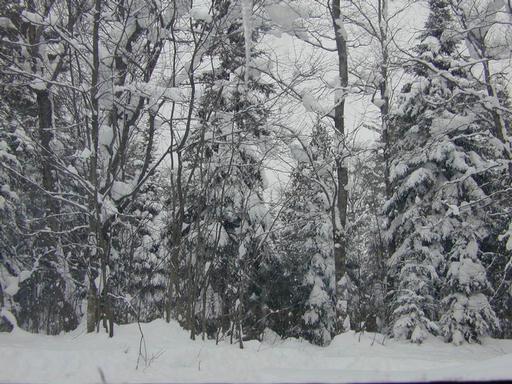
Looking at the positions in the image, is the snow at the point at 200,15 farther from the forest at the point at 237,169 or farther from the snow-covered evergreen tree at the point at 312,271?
the snow-covered evergreen tree at the point at 312,271

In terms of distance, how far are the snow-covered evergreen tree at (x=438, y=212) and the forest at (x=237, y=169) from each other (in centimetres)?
6

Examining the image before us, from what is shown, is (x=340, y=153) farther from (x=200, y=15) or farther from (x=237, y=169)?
(x=200, y=15)

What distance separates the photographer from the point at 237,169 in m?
11.8

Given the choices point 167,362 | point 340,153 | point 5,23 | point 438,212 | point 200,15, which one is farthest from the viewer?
point 438,212

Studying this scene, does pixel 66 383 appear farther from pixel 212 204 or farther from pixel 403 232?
pixel 403 232

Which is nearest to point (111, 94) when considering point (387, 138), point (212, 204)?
point (212, 204)

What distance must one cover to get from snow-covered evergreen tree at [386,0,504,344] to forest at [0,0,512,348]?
63 millimetres

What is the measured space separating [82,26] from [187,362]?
6.52m

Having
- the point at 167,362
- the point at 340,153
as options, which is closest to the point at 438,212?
the point at 340,153

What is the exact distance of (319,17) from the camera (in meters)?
12.9

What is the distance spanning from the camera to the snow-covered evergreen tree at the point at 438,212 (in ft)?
43.3

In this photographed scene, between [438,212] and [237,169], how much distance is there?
7121mm

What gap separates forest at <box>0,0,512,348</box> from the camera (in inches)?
320

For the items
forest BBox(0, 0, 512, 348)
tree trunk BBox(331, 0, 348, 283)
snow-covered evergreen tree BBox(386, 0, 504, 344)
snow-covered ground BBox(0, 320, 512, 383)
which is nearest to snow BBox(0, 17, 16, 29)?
forest BBox(0, 0, 512, 348)
